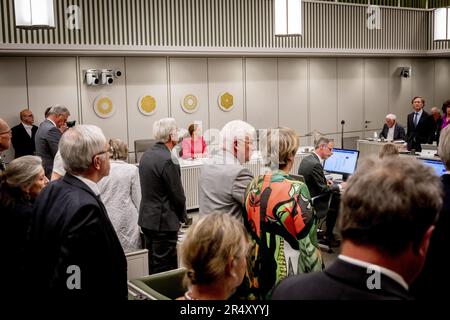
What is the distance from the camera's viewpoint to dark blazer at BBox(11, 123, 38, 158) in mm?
8445

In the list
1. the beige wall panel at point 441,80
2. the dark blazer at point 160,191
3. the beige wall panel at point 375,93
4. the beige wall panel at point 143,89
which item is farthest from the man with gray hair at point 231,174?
the beige wall panel at point 441,80

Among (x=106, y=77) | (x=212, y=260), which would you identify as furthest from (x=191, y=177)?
(x=212, y=260)

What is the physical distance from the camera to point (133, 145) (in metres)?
9.75

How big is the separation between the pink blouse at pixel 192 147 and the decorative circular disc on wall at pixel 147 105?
964mm

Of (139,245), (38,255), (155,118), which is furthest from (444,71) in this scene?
(38,255)

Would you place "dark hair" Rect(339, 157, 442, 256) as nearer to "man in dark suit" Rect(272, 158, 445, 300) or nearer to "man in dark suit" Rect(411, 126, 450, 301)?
"man in dark suit" Rect(272, 158, 445, 300)

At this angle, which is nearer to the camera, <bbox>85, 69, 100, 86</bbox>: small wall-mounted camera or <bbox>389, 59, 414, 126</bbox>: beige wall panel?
<bbox>85, 69, 100, 86</bbox>: small wall-mounted camera

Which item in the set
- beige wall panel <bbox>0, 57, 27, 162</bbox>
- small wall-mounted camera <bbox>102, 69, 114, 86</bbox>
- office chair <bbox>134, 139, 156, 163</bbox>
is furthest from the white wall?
office chair <bbox>134, 139, 156, 163</bbox>

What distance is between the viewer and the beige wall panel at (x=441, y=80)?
1428cm

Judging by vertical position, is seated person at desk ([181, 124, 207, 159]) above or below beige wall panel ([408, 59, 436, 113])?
below

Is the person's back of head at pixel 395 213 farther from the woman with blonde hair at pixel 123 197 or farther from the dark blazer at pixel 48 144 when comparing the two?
the dark blazer at pixel 48 144

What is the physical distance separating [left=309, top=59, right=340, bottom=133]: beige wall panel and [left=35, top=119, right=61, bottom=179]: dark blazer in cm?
663

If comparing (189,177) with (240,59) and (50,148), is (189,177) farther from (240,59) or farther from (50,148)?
(240,59)

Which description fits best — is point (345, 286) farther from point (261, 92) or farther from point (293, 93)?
point (293, 93)
